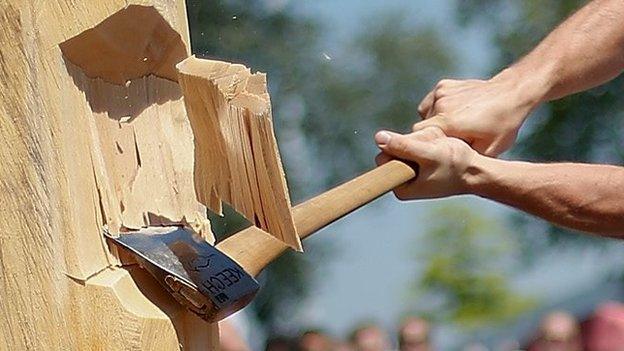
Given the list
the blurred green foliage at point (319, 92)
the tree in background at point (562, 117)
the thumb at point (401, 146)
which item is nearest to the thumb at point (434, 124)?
the thumb at point (401, 146)

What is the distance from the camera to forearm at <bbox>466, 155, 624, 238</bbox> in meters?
1.77

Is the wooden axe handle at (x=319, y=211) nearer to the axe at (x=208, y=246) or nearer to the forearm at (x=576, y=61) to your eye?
the axe at (x=208, y=246)

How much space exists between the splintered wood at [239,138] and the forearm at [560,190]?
76 centimetres

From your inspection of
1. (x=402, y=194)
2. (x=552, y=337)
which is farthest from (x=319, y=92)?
(x=402, y=194)

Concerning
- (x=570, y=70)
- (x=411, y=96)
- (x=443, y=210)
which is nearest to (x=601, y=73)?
(x=570, y=70)

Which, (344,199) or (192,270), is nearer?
(192,270)

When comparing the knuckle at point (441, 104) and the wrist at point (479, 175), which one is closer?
the wrist at point (479, 175)

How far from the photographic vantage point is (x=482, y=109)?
1.85 metres

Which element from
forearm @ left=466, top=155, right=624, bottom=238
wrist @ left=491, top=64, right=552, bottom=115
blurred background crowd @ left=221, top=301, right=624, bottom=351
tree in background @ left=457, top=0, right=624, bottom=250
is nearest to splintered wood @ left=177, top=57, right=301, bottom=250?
forearm @ left=466, top=155, right=624, bottom=238

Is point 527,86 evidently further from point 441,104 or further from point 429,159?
point 429,159

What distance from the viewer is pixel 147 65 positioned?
3.60 ft

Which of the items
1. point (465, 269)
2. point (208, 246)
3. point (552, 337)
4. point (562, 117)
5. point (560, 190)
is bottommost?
point (465, 269)

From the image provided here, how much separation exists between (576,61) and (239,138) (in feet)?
3.50

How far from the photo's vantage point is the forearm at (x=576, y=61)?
1.94 meters
